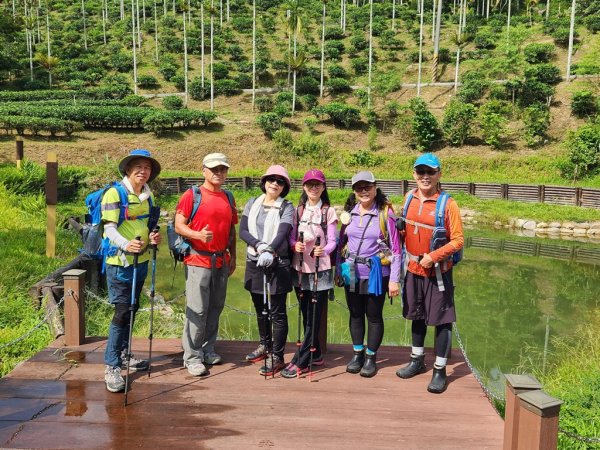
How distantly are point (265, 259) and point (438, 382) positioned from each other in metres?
1.67

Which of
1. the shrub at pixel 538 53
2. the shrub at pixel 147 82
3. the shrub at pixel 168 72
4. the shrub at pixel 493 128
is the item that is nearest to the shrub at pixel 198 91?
the shrub at pixel 147 82

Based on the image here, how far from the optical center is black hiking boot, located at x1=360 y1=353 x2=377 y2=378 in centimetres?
436

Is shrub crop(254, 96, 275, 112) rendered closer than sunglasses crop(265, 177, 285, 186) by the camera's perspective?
No

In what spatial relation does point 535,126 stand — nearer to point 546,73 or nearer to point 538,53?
point 546,73

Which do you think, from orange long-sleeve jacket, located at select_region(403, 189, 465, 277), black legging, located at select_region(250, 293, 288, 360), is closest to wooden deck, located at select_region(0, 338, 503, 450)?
black legging, located at select_region(250, 293, 288, 360)

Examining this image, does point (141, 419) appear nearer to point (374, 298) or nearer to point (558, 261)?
point (374, 298)

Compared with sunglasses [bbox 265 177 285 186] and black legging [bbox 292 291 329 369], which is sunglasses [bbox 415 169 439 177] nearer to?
sunglasses [bbox 265 177 285 186]

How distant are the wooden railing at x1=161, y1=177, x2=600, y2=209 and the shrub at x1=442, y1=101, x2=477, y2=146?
239 inches

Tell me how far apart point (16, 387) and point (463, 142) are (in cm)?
2479

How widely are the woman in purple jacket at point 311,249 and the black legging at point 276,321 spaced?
0.16 meters

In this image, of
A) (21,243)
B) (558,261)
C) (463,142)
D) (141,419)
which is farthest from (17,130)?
(141,419)

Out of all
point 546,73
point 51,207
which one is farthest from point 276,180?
point 546,73

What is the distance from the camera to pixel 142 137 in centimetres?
2714

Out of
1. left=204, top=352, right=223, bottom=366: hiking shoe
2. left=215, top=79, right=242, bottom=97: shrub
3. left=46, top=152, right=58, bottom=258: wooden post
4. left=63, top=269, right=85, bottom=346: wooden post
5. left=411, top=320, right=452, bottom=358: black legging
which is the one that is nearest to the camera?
left=411, top=320, right=452, bottom=358: black legging
